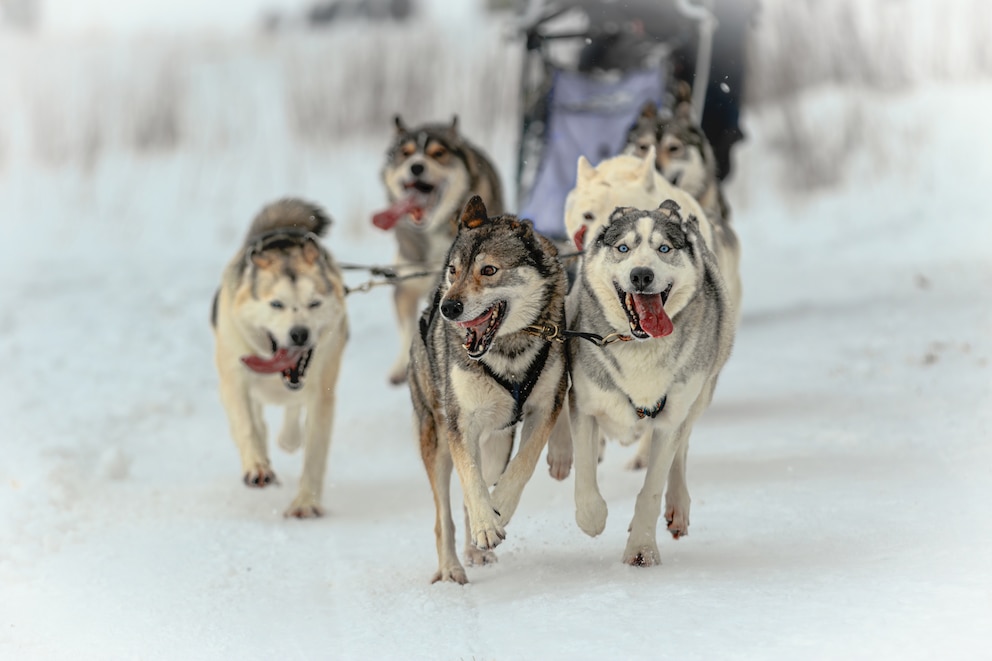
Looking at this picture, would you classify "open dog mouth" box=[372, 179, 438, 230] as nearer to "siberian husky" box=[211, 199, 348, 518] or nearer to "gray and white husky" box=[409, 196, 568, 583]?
"siberian husky" box=[211, 199, 348, 518]

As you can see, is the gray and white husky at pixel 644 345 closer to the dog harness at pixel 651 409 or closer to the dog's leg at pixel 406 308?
the dog harness at pixel 651 409

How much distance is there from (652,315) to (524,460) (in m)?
0.57

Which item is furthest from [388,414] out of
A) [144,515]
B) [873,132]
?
[873,132]

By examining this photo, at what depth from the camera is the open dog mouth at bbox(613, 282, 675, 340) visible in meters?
3.41

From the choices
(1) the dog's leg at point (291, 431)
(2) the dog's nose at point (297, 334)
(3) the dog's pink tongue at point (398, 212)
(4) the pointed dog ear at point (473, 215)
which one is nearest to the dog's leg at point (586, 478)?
(4) the pointed dog ear at point (473, 215)

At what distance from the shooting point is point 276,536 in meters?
4.66

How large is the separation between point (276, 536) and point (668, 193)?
1.93 m

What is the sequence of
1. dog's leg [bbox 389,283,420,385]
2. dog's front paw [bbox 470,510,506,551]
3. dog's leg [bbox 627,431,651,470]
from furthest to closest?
dog's leg [bbox 389,283,420,385] < dog's leg [bbox 627,431,651,470] < dog's front paw [bbox 470,510,506,551]

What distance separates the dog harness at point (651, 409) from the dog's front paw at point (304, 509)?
1.86 m

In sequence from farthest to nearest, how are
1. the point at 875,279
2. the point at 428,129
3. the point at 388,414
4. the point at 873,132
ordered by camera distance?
the point at 873,132, the point at 875,279, the point at 388,414, the point at 428,129

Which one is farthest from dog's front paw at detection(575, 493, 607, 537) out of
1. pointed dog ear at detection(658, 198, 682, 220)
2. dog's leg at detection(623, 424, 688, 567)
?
pointed dog ear at detection(658, 198, 682, 220)

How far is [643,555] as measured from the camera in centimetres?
370

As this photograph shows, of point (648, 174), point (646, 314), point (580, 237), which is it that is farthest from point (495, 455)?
point (648, 174)

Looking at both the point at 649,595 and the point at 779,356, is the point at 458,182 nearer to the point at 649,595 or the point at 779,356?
the point at 779,356
